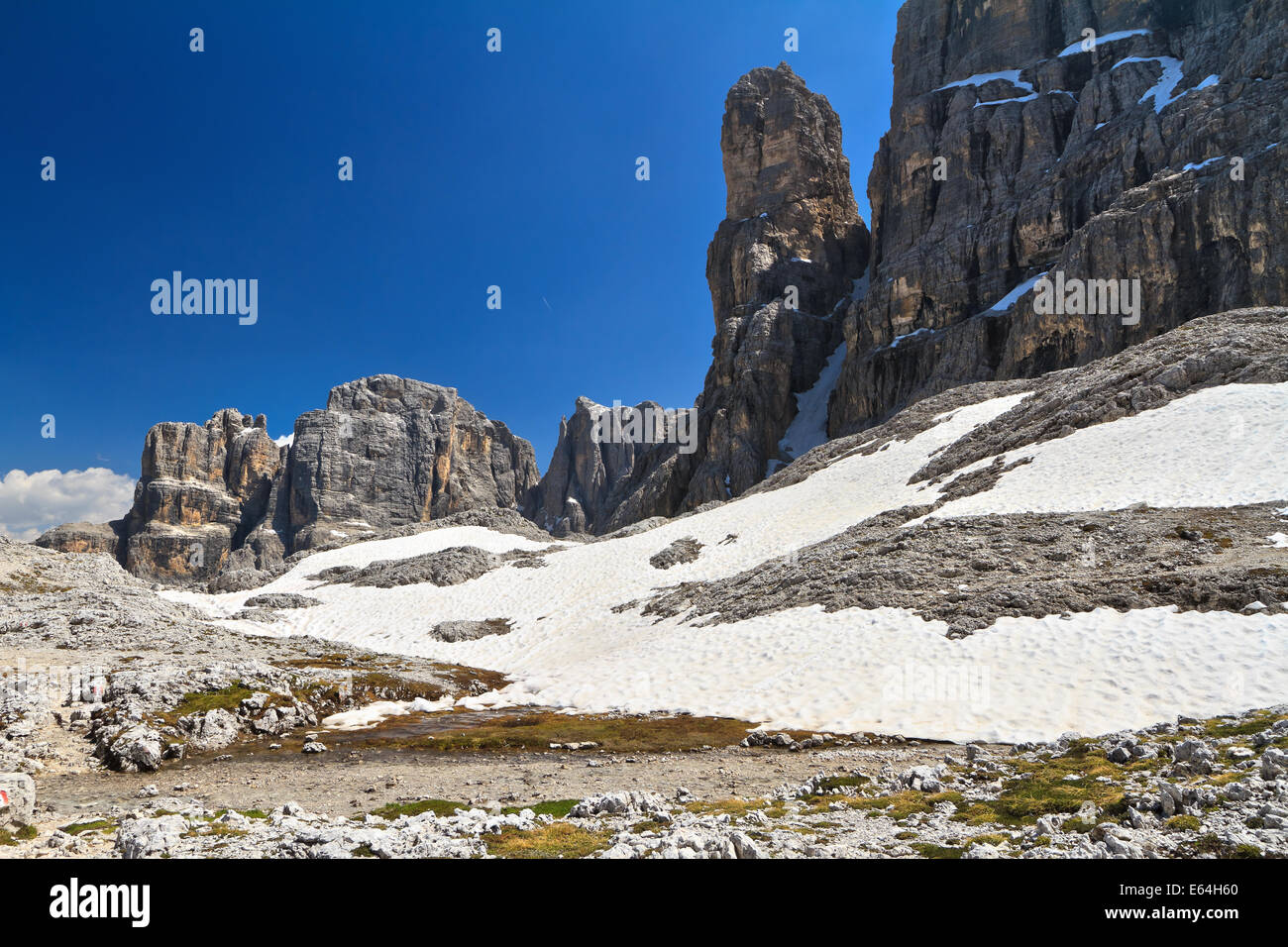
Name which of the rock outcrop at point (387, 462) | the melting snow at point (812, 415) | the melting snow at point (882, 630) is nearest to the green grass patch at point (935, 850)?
the melting snow at point (882, 630)

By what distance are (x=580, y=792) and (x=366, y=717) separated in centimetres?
1095

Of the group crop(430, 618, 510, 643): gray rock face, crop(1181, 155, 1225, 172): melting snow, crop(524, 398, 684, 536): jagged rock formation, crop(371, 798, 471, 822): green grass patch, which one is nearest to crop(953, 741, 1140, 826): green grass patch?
crop(371, 798, 471, 822): green grass patch

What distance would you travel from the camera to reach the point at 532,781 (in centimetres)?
1147

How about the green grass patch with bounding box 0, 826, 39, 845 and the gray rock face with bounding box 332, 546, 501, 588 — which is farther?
the gray rock face with bounding box 332, 546, 501, 588

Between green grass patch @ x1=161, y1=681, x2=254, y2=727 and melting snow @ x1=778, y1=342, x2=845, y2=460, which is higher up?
melting snow @ x1=778, y1=342, x2=845, y2=460

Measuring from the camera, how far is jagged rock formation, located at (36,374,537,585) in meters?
119

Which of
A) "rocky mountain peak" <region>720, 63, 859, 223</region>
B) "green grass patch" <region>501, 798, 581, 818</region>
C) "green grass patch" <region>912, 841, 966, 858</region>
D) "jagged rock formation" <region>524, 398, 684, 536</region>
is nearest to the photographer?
"green grass patch" <region>912, 841, 966, 858</region>

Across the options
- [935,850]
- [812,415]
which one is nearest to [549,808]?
[935,850]

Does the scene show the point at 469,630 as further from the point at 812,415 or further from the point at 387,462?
the point at 387,462

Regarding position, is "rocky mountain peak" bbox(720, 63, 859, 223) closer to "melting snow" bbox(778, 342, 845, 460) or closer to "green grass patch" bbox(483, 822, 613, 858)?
"melting snow" bbox(778, 342, 845, 460)

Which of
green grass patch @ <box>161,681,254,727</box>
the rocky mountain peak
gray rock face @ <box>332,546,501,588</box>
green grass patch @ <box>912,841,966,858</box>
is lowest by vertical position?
green grass patch @ <box>161,681,254,727</box>

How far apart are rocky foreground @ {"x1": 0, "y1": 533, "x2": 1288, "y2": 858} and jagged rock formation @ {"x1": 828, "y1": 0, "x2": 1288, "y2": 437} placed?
70395 millimetres

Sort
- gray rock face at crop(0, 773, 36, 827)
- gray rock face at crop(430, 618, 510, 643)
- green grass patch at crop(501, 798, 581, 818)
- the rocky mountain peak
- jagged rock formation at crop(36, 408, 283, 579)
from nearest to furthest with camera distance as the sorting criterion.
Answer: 1. gray rock face at crop(0, 773, 36, 827)
2. green grass patch at crop(501, 798, 581, 818)
3. gray rock face at crop(430, 618, 510, 643)
4. the rocky mountain peak
5. jagged rock formation at crop(36, 408, 283, 579)
